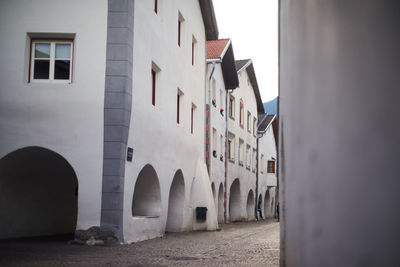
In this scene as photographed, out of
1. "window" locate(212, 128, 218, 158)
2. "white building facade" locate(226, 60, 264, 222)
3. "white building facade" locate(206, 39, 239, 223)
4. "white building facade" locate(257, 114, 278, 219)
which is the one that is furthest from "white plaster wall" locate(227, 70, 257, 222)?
"window" locate(212, 128, 218, 158)

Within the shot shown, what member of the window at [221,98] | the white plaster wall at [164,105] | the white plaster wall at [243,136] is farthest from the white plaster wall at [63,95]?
the white plaster wall at [243,136]

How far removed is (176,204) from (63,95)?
7.39 m

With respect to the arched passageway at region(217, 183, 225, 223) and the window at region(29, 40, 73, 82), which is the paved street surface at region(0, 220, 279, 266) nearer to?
the window at region(29, 40, 73, 82)

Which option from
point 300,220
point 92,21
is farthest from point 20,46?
point 300,220

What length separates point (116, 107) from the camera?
12.1 meters

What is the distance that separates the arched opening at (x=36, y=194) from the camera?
12.6m

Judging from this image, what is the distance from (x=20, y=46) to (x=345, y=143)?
35.3 ft

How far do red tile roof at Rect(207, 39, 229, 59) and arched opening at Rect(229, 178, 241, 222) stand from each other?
8.71m

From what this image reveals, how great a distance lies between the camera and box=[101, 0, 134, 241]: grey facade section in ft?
38.8

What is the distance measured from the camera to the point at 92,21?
1234 cm

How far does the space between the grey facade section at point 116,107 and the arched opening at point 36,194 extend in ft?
4.58

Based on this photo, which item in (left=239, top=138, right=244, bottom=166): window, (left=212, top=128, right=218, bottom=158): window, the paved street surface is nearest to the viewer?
the paved street surface

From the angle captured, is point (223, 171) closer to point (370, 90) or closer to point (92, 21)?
point (92, 21)

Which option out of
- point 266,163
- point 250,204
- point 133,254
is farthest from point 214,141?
point 266,163
